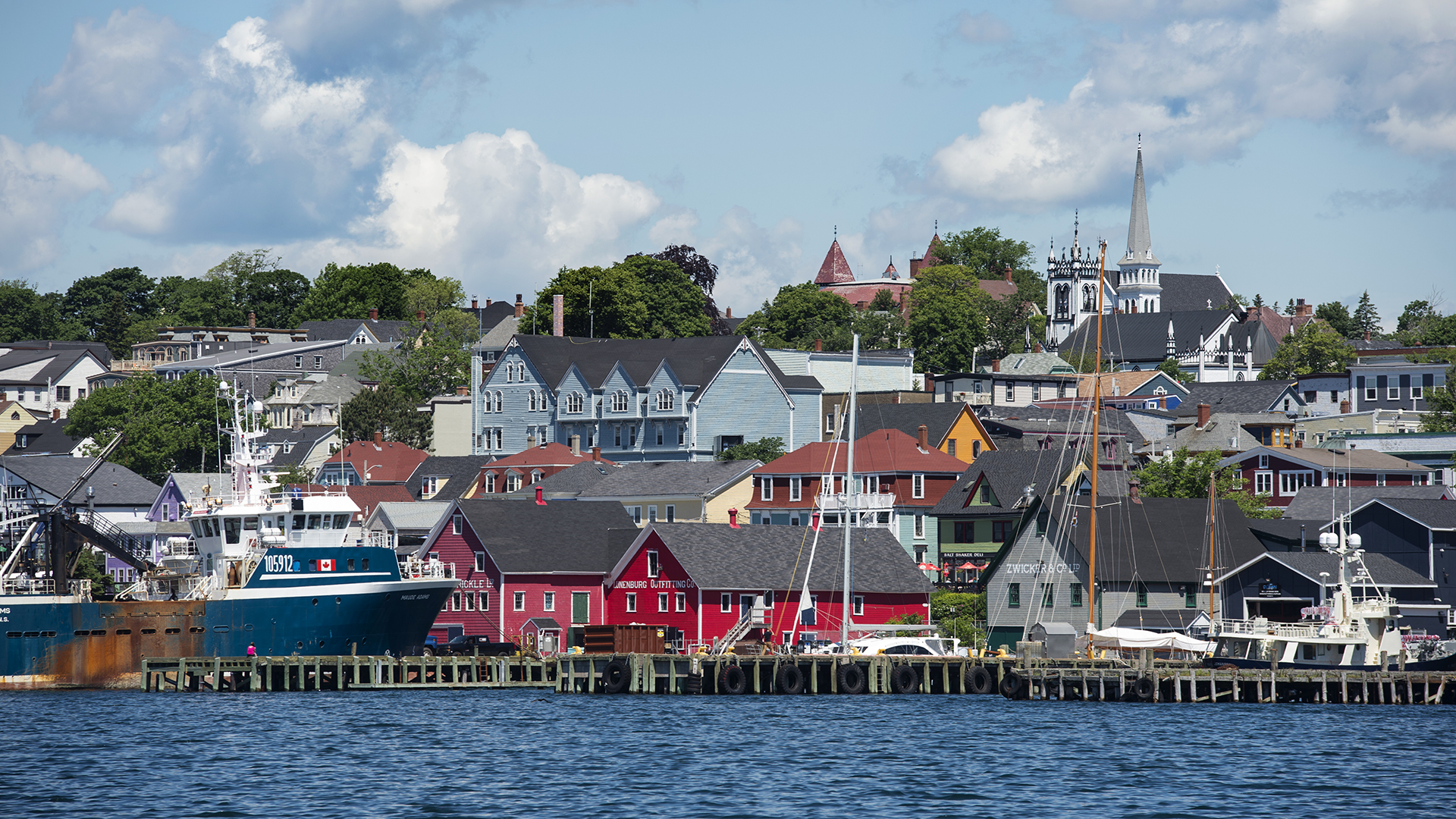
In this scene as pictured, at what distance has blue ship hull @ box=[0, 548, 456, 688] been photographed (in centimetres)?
6656

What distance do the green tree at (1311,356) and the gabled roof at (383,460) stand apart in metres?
67.2

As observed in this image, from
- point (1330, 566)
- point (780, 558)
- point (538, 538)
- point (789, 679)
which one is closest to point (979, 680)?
point (789, 679)

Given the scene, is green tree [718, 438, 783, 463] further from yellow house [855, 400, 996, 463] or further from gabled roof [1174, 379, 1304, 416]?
gabled roof [1174, 379, 1304, 416]

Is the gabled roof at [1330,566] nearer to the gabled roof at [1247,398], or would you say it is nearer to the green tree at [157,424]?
the gabled roof at [1247,398]

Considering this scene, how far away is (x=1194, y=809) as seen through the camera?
38.5 metres

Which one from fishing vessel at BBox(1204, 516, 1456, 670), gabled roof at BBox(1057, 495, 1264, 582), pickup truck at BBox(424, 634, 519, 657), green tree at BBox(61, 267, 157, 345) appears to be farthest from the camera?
green tree at BBox(61, 267, 157, 345)

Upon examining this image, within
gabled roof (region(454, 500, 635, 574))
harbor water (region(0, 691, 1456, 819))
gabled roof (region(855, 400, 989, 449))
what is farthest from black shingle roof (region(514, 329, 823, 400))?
harbor water (region(0, 691, 1456, 819))

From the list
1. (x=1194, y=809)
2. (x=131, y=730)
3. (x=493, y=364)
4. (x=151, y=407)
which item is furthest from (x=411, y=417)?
(x=1194, y=809)

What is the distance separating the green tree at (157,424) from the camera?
124 m

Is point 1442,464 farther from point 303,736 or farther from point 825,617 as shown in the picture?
point 303,736

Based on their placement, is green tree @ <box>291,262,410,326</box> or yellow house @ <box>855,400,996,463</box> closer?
yellow house @ <box>855,400,996,463</box>

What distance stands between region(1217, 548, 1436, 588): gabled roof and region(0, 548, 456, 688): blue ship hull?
95.0 feet

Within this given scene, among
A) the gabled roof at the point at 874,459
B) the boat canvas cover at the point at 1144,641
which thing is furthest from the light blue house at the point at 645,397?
the boat canvas cover at the point at 1144,641

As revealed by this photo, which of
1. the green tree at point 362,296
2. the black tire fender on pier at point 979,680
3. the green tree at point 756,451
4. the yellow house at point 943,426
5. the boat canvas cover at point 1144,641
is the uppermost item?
the green tree at point 362,296
